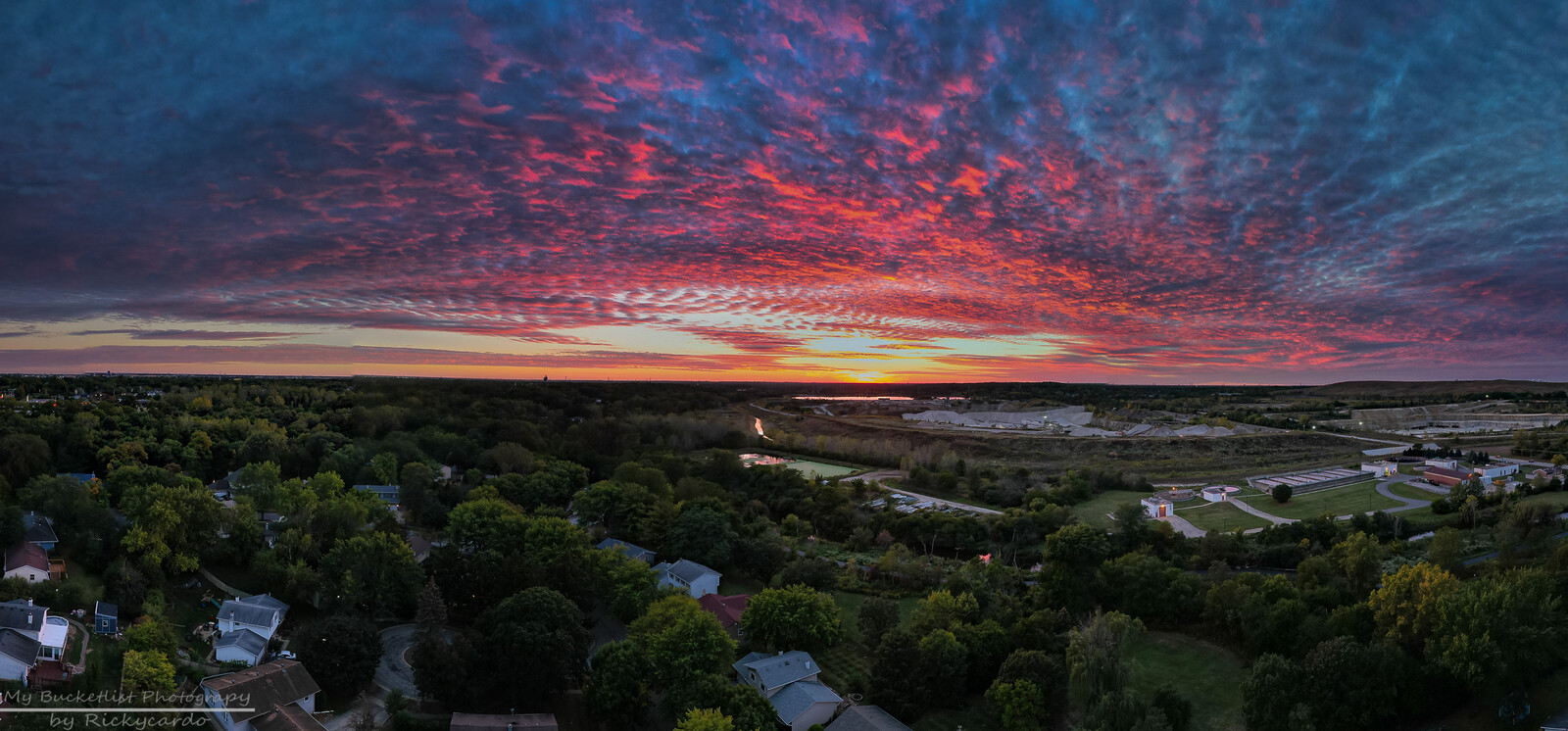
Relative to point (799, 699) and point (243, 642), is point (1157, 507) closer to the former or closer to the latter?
point (799, 699)

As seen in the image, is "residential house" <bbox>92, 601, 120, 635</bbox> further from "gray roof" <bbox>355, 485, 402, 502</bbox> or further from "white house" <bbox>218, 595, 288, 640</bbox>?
"gray roof" <bbox>355, 485, 402, 502</bbox>

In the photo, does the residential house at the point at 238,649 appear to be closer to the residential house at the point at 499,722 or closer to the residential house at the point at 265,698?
the residential house at the point at 265,698

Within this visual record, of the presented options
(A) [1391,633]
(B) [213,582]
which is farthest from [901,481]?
(B) [213,582]

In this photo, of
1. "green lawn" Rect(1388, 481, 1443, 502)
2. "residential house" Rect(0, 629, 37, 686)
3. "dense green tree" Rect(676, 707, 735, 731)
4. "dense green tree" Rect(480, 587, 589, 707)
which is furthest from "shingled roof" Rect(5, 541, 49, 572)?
"green lawn" Rect(1388, 481, 1443, 502)

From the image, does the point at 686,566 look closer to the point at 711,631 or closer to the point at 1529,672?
the point at 711,631

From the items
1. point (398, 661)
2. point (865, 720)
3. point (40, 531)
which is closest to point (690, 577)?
point (398, 661)

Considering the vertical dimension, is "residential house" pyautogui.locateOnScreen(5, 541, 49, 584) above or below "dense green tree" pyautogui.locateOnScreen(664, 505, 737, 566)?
above
